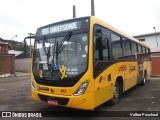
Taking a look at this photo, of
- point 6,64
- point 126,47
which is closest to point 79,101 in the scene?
point 126,47

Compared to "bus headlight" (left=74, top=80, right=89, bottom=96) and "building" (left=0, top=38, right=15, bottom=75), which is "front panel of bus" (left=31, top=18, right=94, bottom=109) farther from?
"building" (left=0, top=38, right=15, bottom=75)

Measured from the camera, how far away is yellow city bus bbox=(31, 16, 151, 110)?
580cm

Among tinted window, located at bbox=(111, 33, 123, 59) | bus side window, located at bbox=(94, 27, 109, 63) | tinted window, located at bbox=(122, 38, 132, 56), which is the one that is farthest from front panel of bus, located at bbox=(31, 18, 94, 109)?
tinted window, located at bbox=(122, 38, 132, 56)

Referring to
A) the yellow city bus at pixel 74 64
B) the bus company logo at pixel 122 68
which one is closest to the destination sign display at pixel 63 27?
the yellow city bus at pixel 74 64

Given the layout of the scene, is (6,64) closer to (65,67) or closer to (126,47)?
(126,47)

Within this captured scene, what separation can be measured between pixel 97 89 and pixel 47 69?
5.57 feet

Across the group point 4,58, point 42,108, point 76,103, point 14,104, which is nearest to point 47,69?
point 76,103

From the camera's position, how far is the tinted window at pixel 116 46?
25.5 feet

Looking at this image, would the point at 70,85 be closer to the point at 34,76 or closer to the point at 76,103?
the point at 76,103

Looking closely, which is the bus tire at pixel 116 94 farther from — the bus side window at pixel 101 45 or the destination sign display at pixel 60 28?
the destination sign display at pixel 60 28

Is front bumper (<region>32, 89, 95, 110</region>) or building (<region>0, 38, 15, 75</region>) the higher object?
building (<region>0, 38, 15, 75</region>)

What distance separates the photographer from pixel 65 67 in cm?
605

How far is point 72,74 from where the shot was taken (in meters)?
5.90

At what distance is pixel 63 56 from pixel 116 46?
110 inches
